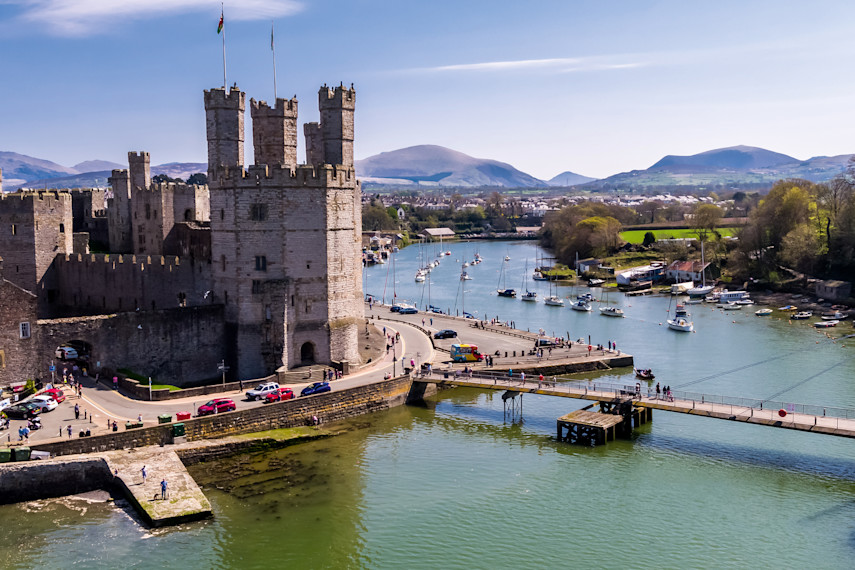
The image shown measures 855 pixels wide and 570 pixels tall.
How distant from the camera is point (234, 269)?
162 feet

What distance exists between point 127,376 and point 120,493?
11717 mm

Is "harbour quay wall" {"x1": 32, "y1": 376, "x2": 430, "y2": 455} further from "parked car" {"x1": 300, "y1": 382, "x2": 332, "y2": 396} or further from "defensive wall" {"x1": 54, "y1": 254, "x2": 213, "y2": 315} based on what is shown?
"defensive wall" {"x1": 54, "y1": 254, "x2": 213, "y2": 315}

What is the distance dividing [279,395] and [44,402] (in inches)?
451

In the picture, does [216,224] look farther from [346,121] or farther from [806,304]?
[806,304]

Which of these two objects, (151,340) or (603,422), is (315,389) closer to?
(151,340)

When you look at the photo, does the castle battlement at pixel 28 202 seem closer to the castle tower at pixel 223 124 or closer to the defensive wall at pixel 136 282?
the defensive wall at pixel 136 282

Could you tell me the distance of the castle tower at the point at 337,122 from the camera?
5488 cm

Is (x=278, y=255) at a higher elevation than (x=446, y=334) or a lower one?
higher

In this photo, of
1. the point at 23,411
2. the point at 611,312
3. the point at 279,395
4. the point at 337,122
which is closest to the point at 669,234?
the point at 611,312

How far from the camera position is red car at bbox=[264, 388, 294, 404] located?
44.2 m

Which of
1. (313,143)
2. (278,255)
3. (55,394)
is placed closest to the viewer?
(55,394)

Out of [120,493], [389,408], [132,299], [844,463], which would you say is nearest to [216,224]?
[132,299]

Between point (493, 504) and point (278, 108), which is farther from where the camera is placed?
point (278, 108)

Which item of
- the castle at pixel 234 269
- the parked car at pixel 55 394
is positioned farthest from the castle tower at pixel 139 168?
Answer: the parked car at pixel 55 394
